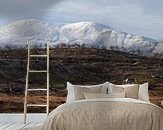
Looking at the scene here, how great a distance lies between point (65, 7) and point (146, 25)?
170 centimetres

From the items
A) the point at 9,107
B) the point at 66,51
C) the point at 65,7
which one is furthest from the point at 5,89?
the point at 65,7

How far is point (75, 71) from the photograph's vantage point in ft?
26.3

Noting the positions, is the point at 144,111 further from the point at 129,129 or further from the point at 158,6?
the point at 158,6

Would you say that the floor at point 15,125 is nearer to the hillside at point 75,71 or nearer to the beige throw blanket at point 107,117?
the hillside at point 75,71

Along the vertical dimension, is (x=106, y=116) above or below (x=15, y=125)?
above

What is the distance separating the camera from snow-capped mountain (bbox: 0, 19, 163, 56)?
8.19 meters

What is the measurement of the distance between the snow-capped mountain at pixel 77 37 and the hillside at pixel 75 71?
19 cm

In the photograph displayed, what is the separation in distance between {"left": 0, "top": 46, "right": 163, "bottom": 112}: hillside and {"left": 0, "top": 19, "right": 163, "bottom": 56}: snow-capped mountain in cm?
19

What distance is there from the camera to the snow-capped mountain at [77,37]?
8.19m

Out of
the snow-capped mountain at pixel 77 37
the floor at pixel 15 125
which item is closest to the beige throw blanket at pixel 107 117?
the floor at pixel 15 125

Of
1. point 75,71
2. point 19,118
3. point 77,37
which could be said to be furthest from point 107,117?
point 77,37

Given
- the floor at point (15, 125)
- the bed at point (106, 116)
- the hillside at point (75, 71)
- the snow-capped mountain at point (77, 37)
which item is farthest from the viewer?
the snow-capped mountain at point (77, 37)

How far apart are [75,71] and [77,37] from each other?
29.5 inches

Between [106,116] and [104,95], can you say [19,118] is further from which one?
[106,116]
